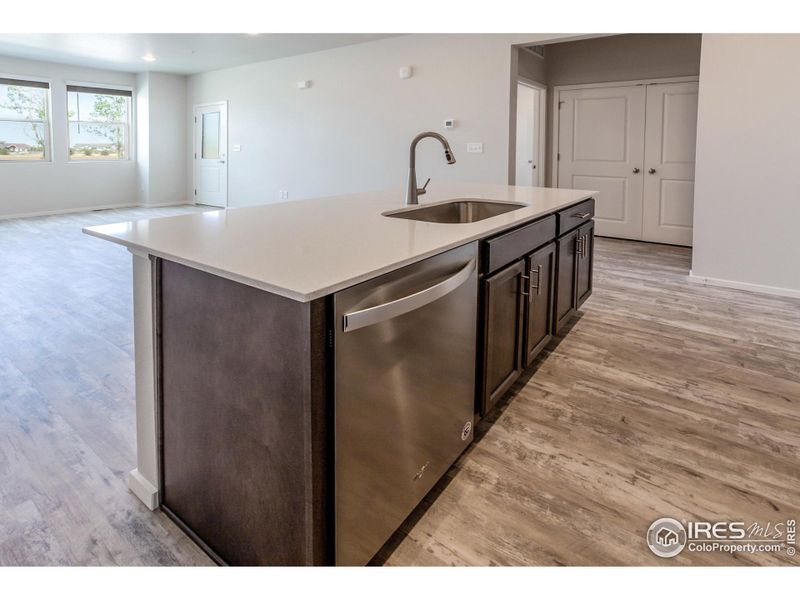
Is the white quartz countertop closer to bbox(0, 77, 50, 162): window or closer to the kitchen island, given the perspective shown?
the kitchen island

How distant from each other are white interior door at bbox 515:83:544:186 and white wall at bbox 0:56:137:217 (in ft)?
21.9

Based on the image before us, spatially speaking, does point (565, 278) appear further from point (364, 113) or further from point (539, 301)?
point (364, 113)

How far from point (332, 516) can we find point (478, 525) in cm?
55

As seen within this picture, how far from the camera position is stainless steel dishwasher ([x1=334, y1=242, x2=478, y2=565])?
1165 mm

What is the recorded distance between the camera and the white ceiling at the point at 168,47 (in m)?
6.33

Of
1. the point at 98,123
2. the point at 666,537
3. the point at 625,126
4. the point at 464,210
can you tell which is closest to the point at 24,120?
the point at 98,123

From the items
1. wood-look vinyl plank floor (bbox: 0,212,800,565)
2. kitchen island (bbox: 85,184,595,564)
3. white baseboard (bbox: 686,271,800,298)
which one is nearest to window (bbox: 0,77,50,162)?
wood-look vinyl plank floor (bbox: 0,212,800,565)

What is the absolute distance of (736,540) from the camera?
149cm
